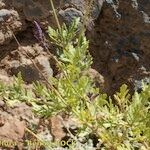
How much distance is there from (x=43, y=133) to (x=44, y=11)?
790mm

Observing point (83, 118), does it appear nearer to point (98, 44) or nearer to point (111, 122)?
point (111, 122)

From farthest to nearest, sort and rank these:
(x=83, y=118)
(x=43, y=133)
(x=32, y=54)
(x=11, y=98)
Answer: (x=32, y=54) < (x=43, y=133) < (x=11, y=98) < (x=83, y=118)

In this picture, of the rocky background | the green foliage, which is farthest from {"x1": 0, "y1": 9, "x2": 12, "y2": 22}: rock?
the green foliage

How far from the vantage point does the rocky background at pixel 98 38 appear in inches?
120

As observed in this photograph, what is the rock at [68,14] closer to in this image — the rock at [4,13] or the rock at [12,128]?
the rock at [4,13]

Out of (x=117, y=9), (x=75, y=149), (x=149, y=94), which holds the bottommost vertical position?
(x=75, y=149)

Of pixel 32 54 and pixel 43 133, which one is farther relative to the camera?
pixel 32 54

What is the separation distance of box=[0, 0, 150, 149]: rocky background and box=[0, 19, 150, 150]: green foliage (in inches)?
17.6

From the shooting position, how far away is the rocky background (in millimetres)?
3041

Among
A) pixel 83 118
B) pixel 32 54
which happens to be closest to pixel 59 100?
pixel 83 118

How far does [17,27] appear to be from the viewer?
304cm

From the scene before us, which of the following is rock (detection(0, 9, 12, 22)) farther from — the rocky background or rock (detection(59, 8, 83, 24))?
rock (detection(59, 8, 83, 24))

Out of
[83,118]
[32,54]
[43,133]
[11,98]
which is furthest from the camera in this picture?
[32,54]

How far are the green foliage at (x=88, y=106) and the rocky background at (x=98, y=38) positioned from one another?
1.46ft
